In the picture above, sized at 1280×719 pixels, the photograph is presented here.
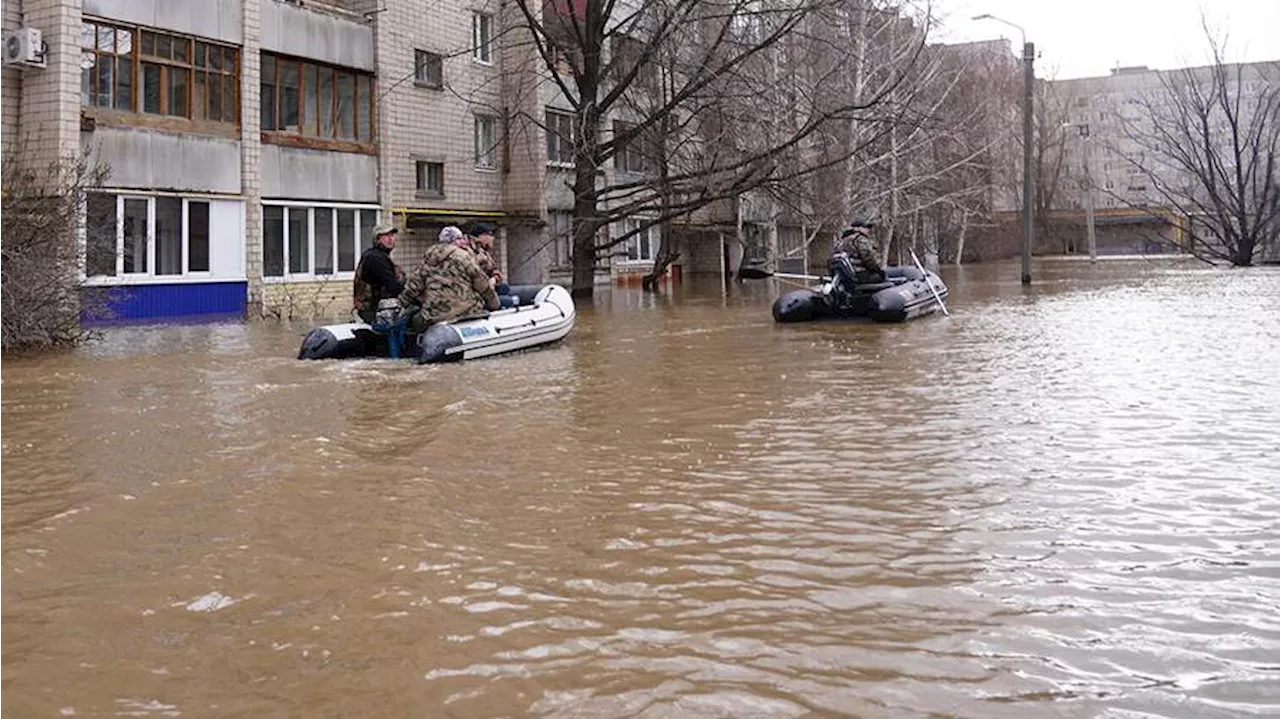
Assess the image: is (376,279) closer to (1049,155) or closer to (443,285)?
(443,285)

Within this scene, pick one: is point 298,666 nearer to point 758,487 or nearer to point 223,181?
point 758,487

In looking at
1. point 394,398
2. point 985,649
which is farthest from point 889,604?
point 394,398

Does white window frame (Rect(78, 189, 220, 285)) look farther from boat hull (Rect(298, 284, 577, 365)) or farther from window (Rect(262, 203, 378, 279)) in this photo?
boat hull (Rect(298, 284, 577, 365))

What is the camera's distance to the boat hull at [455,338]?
1179 cm

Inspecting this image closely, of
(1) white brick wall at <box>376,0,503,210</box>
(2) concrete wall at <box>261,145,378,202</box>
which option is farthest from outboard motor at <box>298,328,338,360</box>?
(1) white brick wall at <box>376,0,503,210</box>

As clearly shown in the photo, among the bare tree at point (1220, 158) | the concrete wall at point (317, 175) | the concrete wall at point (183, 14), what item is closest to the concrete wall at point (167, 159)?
the concrete wall at point (317, 175)

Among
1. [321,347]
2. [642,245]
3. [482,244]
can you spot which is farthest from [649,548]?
[642,245]

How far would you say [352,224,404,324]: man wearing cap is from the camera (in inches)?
488

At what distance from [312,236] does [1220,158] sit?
89.5 ft

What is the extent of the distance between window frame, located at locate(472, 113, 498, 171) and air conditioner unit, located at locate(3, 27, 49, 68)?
Answer: 1148 cm

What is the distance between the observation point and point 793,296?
1706 cm

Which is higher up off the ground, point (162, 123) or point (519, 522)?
point (162, 123)

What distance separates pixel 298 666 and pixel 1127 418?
19.9ft

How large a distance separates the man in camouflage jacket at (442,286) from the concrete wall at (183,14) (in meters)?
10.6
